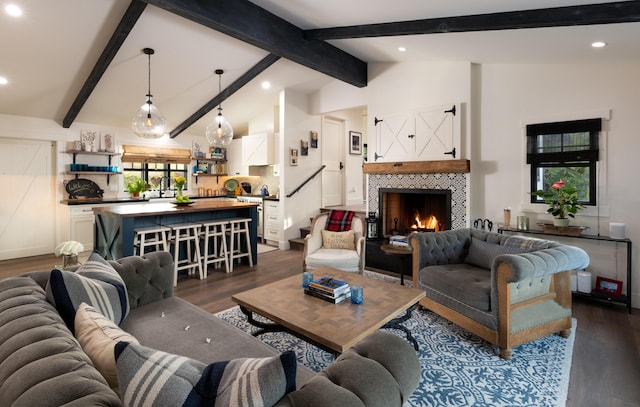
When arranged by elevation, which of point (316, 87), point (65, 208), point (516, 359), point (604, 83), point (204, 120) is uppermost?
point (316, 87)

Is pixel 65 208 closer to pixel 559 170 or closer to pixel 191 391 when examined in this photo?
pixel 191 391

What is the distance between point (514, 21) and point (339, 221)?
270 cm

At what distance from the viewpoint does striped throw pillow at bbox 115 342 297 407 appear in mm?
802

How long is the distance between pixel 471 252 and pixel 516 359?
1106 millimetres

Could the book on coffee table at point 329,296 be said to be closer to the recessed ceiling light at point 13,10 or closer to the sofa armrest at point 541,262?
the sofa armrest at point 541,262

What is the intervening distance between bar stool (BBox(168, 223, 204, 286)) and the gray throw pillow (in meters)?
3.31

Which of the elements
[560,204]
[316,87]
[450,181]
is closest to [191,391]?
[560,204]

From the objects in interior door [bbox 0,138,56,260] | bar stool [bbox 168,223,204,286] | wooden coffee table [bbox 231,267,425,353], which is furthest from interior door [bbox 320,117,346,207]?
interior door [bbox 0,138,56,260]

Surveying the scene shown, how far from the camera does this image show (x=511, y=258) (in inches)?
94.2

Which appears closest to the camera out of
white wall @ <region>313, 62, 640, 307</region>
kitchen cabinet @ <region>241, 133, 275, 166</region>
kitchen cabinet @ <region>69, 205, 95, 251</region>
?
white wall @ <region>313, 62, 640, 307</region>

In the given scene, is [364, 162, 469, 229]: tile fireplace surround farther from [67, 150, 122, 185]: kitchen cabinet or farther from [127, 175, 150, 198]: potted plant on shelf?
[67, 150, 122, 185]: kitchen cabinet

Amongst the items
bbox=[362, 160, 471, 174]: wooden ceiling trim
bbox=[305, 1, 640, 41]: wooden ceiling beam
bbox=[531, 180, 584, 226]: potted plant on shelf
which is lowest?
bbox=[531, 180, 584, 226]: potted plant on shelf

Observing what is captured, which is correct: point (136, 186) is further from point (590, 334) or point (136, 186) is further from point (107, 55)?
point (590, 334)

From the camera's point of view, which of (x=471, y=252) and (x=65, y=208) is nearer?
(x=471, y=252)
